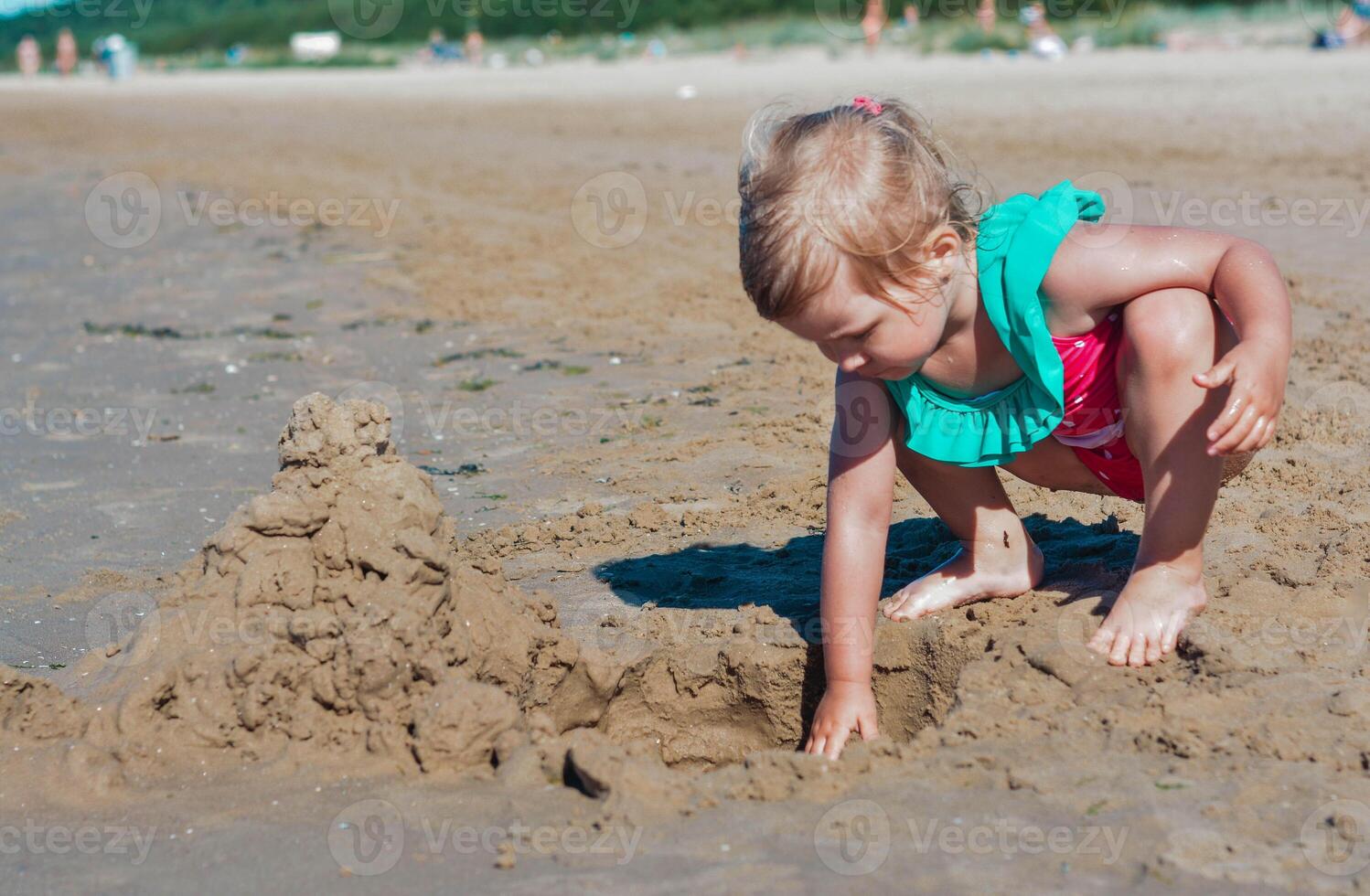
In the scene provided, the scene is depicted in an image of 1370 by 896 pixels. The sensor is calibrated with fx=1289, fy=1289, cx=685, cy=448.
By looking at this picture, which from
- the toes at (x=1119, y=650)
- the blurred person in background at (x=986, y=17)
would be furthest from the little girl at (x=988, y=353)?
the blurred person in background at (x=986, y=17)

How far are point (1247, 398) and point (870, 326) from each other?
24.4 inches

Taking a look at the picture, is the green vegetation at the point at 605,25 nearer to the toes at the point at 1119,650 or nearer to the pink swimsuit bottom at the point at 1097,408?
the pink swimsuit bottom at the point at 1097,408

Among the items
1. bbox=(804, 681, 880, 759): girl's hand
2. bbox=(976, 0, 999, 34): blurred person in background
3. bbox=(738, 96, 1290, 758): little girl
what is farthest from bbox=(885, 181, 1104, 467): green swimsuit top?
bbox=(976, 0, 999, 34): blurred person in background

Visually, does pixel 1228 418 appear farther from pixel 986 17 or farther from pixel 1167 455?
pixel 986 17

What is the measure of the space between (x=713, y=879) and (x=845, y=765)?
38 cm

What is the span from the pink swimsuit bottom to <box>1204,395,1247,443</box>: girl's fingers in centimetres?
37

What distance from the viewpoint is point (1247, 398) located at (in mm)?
2092

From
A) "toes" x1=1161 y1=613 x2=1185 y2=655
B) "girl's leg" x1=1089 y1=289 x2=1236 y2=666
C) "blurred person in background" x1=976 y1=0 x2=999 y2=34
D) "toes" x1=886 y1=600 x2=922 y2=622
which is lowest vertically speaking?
"toes" x1=886 y1=600 x2=922 y2=622

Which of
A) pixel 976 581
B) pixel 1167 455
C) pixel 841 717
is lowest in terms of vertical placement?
pixel 841 717

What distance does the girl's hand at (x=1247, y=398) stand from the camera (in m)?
2.08

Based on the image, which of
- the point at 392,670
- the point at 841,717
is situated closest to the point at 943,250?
the point at 841,717

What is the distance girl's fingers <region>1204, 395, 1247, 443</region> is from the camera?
2.08 metres

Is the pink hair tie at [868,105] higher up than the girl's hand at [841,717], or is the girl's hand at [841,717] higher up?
the pink hair tie at [868,105]

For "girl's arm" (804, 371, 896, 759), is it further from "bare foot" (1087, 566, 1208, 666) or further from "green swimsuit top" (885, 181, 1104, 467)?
"bare foot" (1087, 566, 1208, 666)
